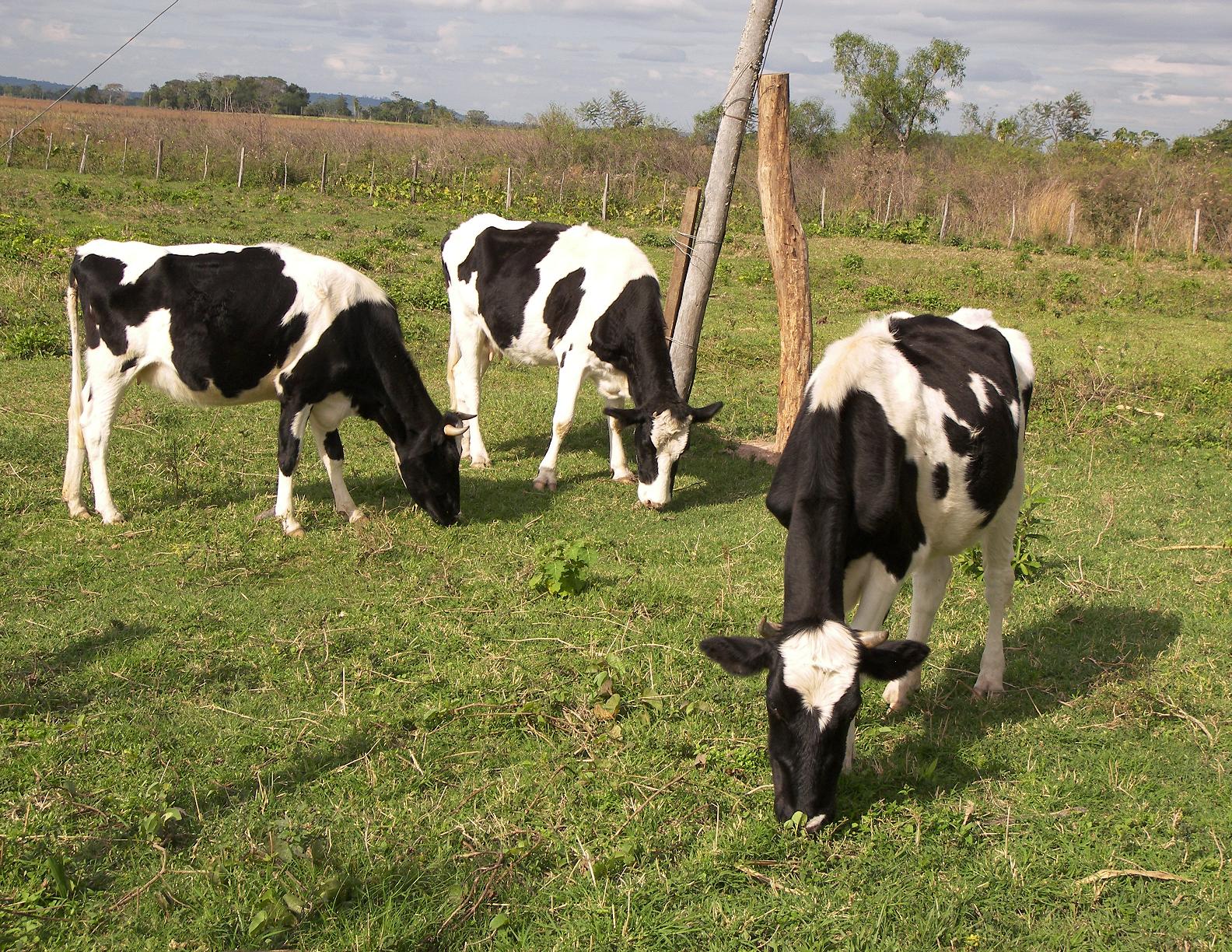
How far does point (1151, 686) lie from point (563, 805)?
3799 mm

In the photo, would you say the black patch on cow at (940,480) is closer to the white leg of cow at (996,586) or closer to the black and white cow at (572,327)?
the white leg of cow at (996,586)

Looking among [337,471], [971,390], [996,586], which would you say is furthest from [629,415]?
[971,390]

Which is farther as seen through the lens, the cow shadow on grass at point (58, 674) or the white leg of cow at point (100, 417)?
the white leg of cow at point (100, 417)

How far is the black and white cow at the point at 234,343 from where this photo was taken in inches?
336

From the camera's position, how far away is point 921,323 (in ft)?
21.3

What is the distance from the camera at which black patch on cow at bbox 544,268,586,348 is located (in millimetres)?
10617

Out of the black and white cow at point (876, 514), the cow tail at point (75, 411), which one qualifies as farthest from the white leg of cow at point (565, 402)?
the black and white cow at point (876, 514)

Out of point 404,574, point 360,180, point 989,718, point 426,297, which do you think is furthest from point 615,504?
point 360,180

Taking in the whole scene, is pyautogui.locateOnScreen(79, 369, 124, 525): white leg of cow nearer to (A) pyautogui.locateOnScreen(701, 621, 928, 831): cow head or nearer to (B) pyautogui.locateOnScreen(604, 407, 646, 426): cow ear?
(B) pyautogui.locateOnScreen(604, 407, 646, 426): cow ear

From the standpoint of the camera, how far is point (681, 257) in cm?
1116

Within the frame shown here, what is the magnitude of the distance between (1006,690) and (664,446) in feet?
13.5

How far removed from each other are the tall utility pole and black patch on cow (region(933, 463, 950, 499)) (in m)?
5.24

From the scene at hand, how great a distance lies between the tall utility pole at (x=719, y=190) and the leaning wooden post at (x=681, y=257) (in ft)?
0.49

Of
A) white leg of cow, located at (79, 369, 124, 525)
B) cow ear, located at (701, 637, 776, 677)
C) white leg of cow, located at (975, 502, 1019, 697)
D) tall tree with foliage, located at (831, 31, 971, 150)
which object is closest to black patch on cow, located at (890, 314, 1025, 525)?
white leg of cow, located at (975, 502, 1019, 697)
